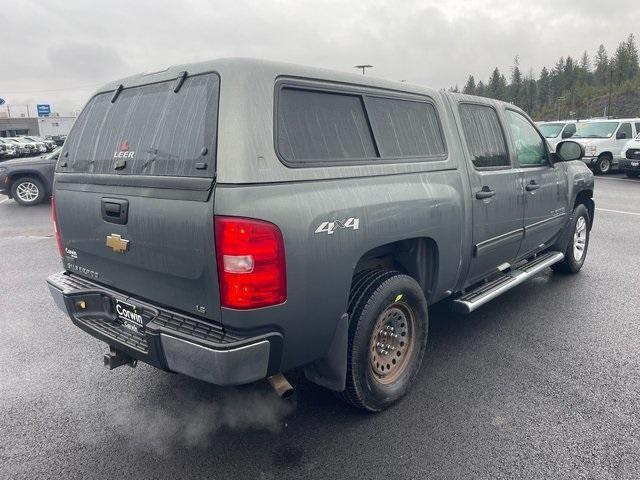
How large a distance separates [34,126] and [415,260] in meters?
110

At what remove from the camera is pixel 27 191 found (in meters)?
12.8

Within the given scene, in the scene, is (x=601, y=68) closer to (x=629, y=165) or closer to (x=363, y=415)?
(x=629, y=165)

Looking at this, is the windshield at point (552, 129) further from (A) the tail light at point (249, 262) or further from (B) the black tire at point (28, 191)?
(A) the tail light at point (249, 262)

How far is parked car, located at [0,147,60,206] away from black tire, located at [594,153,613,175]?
1749 centimetres

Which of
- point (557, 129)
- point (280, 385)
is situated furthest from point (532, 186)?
point (557, 129)

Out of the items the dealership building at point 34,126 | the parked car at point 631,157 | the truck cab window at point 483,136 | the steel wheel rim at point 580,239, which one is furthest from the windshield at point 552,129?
the dealership building at point 34,126

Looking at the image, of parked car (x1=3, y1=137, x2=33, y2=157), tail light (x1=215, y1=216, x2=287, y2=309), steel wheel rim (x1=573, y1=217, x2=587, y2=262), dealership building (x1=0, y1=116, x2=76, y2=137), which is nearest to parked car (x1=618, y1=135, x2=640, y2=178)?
steel wheel rim (x1=573, y1=217, x2=587, y2=262)

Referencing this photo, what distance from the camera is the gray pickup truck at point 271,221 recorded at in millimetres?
2365

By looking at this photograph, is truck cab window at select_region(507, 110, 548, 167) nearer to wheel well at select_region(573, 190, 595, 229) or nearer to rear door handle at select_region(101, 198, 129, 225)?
wheel well at select_region(573, 190, 595, 229)

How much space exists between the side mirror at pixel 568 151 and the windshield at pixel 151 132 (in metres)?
3.74

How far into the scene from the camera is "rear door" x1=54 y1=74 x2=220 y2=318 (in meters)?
2.43

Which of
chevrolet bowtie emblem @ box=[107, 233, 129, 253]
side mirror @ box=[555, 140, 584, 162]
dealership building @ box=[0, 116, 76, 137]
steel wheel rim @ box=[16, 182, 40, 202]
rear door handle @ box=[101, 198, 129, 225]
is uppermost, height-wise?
dealership building @ box=[0, 116, 76, 137]

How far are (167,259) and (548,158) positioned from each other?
3965mm

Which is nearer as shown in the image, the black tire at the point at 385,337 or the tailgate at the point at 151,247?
the tailgate at the point at 151,247
